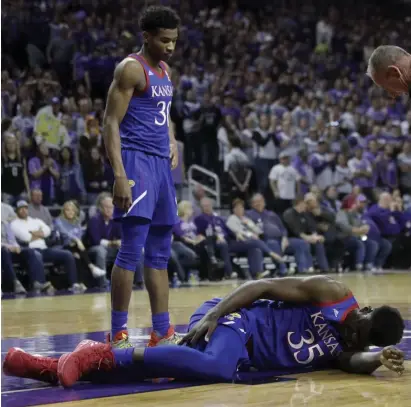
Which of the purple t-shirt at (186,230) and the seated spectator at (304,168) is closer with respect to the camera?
the purple t-shirt at (186,230)

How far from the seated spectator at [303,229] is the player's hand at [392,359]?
34.0 feet

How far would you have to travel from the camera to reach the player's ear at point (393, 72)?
4.10m

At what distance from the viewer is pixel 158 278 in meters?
5.84

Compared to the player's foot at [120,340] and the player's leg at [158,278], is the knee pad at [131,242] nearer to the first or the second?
the player's leg at [158,278]

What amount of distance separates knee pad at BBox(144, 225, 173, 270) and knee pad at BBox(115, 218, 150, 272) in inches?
7.6

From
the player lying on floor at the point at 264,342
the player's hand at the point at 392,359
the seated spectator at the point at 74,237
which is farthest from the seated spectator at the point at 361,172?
the player's hand at the point at 392,359

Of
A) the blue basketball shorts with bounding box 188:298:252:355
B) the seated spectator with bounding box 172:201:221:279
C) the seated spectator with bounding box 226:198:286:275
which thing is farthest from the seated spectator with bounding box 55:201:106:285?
the blue basketball shorts with bounding box 188:298:252:355

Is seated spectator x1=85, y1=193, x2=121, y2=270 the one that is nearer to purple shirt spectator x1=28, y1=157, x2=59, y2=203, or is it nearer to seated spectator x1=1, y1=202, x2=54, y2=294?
seated spectator x1=1, y1=202, x2=54, y2=294

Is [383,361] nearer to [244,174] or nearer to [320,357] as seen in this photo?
[320,357]

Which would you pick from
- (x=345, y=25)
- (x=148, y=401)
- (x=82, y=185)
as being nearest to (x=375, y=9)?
(x=345, y=25)

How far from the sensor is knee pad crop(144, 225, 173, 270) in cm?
584

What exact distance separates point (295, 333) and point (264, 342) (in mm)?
169

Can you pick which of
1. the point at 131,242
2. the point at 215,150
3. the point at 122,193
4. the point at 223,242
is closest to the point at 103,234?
the point at 223,242

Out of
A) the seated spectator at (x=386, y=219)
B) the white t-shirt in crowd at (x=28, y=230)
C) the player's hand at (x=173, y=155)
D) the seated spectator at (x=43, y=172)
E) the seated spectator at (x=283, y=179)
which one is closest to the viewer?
the player's hand at (x=173, y=155)
